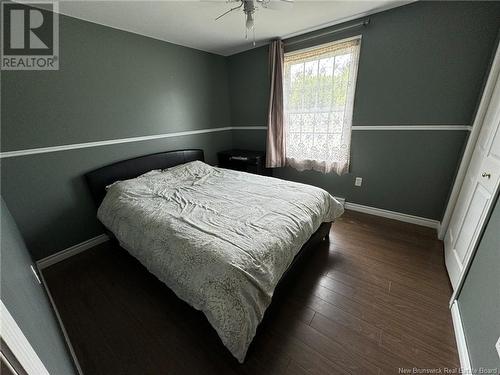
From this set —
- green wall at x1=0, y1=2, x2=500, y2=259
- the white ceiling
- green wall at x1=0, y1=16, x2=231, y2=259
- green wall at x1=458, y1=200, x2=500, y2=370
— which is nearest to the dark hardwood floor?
green wall at x1=458, y1=200, x2=500, y2=370

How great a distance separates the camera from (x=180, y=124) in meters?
3.06

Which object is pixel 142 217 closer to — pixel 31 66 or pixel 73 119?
pixel 73 119

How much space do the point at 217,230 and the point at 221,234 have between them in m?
0.07

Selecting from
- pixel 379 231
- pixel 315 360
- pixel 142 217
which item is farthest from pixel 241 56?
pixel 315 360

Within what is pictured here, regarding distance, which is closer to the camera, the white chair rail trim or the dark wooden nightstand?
the white chair rail trim

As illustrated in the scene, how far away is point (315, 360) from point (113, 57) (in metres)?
3.36

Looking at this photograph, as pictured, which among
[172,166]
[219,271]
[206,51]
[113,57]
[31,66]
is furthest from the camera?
[206,51]

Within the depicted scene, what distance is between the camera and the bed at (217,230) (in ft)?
3.59

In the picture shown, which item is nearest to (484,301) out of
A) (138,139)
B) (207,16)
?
(207,16)

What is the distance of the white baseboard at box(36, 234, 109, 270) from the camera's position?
204 centimetres

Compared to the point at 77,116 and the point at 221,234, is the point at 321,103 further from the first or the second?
the point at 77,116

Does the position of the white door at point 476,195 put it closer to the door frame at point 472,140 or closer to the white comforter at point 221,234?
the door frame at point 472,140

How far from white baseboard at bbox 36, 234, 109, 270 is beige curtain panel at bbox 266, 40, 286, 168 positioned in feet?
8.30

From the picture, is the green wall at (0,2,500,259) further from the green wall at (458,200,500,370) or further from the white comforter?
the green wall at (458,200,500,370)
